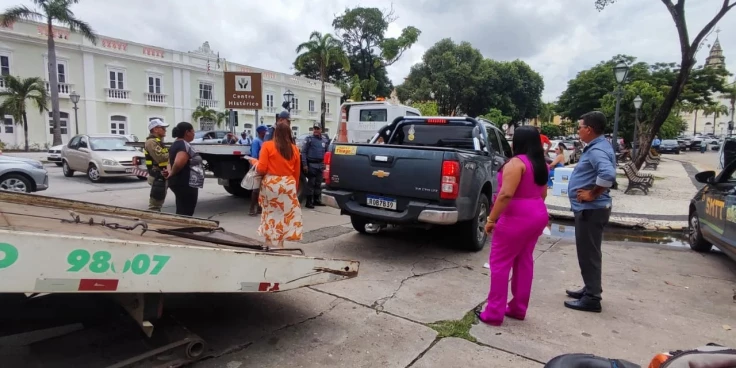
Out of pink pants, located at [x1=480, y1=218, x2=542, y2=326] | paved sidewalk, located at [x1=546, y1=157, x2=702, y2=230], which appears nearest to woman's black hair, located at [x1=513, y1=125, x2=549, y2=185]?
pink pants, located at [x1=480, y1=218, x2=542, y2=326]

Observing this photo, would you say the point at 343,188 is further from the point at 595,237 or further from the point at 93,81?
the point at 93,81

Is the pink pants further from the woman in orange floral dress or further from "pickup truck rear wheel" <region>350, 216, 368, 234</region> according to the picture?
"pickup truck rear wheel" <region>350, 216, 368, 234</region>

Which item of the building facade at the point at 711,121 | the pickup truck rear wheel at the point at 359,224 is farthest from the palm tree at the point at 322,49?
the building facade at the point at 711,121

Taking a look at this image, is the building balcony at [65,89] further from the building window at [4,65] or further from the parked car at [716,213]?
the parked car at [716,213]

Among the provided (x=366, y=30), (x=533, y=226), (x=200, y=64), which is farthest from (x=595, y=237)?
(x=366, y=30)

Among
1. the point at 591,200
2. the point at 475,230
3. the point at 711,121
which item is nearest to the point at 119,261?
the point at 591,200

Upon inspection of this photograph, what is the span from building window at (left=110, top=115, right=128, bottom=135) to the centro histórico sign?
18.8m

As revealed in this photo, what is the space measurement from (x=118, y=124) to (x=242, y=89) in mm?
19462

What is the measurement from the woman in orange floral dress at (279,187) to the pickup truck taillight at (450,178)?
5.57 ft

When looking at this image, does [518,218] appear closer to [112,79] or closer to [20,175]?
[20,175]

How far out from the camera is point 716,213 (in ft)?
17.2

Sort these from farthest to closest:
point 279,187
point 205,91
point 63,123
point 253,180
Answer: point 205,91
point 63,123
point 253,180
point 279,187

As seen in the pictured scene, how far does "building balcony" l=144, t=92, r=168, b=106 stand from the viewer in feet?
97.5

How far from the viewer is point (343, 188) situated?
221 inches
